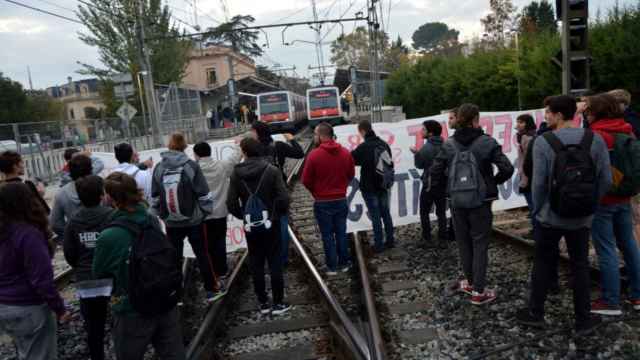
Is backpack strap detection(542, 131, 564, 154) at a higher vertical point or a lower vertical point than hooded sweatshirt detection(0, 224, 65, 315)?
higher

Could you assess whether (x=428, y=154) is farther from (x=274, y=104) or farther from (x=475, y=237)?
(x=274, y=104)

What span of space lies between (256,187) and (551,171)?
9.11 ft

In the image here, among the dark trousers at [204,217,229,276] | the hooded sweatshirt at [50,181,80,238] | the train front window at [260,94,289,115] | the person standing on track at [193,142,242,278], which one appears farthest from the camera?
the train front window at [260,94,289,115]

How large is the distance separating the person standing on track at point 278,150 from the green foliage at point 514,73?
207 inches

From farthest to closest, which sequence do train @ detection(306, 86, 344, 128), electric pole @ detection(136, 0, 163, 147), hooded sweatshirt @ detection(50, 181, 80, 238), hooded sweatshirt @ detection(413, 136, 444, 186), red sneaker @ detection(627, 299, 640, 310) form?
1. train @ detection(306, 86, 344, 128)
2. electric pole @ detection(136, 0, 163, 147)
3. hooded sweatshirt @ detection(413, 136, 444, 186)
4. hooded sweatshirt @ detection(50, 181, 80, 238)
5. red sneaker @ detection(627, 299, 640, 310)

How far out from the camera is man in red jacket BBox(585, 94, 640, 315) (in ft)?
14.6

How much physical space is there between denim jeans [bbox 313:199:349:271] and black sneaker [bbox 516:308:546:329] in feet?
8.23

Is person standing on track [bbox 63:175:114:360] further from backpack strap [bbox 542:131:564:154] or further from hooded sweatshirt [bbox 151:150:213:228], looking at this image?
backpack strap [bbox 542:131:564:154]

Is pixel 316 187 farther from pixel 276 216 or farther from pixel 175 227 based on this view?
pixel 175 227

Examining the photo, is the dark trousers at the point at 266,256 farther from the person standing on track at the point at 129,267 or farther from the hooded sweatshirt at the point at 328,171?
the person standing on track at the point at 129,267

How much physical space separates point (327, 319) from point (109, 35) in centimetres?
2492

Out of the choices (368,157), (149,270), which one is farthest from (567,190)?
(368,157)

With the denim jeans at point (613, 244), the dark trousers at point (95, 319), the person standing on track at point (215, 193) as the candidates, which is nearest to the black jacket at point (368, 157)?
the person standing on track at point (215, 193)

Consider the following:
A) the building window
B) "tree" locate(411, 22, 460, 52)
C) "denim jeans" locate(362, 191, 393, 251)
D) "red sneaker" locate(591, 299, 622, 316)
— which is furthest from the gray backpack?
"tree" locate(411, 22, 460, 52)
